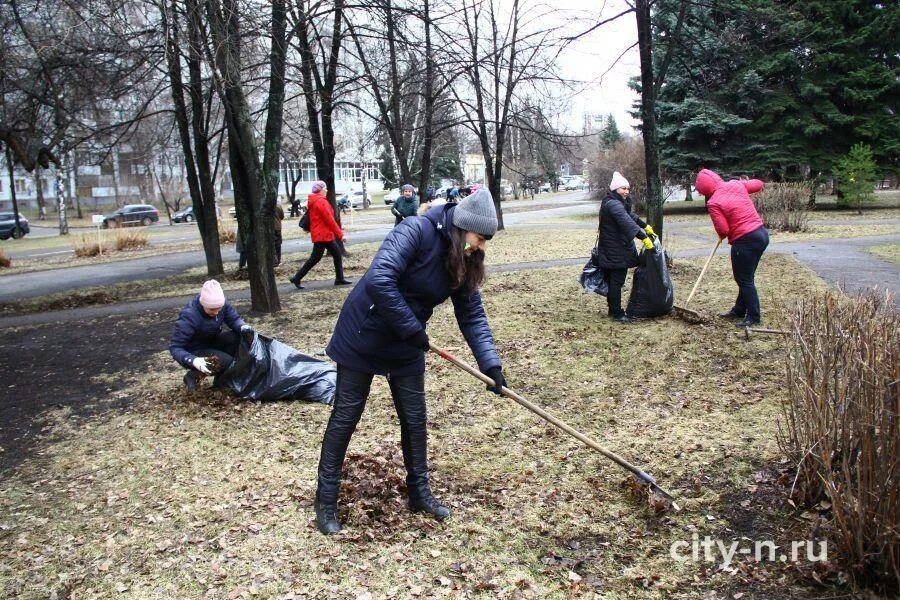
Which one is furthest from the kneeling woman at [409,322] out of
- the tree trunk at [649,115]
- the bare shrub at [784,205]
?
the bare shrub at [784,205]

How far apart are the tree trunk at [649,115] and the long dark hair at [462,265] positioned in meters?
7.58

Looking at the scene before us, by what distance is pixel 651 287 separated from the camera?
768 cm

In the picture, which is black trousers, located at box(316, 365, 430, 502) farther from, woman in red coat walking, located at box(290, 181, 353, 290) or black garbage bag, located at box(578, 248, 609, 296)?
woman in red coat walking, located at box(290, 181, 353, 290)

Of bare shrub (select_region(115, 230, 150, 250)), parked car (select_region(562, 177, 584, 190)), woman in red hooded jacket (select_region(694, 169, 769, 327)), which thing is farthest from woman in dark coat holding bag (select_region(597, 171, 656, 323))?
parked car (select_region(562, 177, 584, 190))

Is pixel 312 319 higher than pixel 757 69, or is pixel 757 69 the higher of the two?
pixel 757 69

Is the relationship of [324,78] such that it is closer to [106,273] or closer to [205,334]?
[106,273]

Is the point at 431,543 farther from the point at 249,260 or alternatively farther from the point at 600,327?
the point at 249,260

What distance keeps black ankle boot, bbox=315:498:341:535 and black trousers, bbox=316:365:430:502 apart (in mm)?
33

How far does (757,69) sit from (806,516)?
2338cm

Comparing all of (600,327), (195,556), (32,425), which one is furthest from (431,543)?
(600,327)

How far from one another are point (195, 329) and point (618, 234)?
14.7ft

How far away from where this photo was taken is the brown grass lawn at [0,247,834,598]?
129 inches

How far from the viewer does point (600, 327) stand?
25.3ft

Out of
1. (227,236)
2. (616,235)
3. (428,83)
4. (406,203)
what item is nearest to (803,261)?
(616,235)
